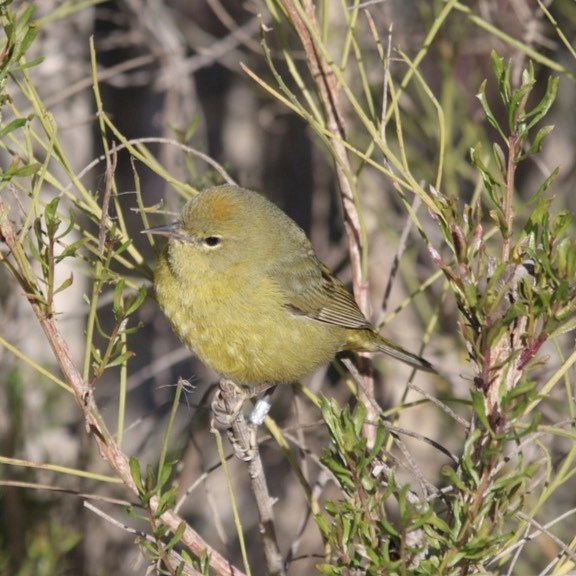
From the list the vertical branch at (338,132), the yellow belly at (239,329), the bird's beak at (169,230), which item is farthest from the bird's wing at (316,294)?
the vertical branch at (338,132)

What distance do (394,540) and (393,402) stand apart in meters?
3.08

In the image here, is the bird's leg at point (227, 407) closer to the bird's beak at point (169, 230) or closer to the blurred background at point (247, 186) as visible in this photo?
the blurred background at point (247, 186)

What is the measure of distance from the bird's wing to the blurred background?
243 mm

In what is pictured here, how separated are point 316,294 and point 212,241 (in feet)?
1.99

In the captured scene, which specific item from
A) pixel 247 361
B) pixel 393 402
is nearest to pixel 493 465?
pixel 247 361

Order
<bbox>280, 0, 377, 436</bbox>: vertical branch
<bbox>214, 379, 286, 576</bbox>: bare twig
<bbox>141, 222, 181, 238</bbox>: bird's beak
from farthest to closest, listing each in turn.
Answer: <bbox>141, 222, 181, 238</bbox>: bird's beak, <bbox>280, 0, 377, 436</bbox>: vertical branch, <bbox>214, 379, 286, 576</bbox>: bare twig

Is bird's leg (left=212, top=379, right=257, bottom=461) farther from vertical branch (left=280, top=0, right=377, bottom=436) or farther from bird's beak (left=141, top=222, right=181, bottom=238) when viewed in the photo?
bird's beak (left=141, top=222, right=181, bottom=238)

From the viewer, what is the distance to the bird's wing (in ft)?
12.0

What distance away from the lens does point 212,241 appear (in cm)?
344

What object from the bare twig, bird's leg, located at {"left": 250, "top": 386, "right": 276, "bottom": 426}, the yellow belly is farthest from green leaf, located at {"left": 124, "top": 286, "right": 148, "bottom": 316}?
the yellow belly

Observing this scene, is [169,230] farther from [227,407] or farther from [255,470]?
[255,470]

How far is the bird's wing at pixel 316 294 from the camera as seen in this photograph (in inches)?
144

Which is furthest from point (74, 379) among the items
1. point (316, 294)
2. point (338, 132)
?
point (316, 294)

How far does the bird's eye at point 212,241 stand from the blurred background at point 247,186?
23 centimetres
